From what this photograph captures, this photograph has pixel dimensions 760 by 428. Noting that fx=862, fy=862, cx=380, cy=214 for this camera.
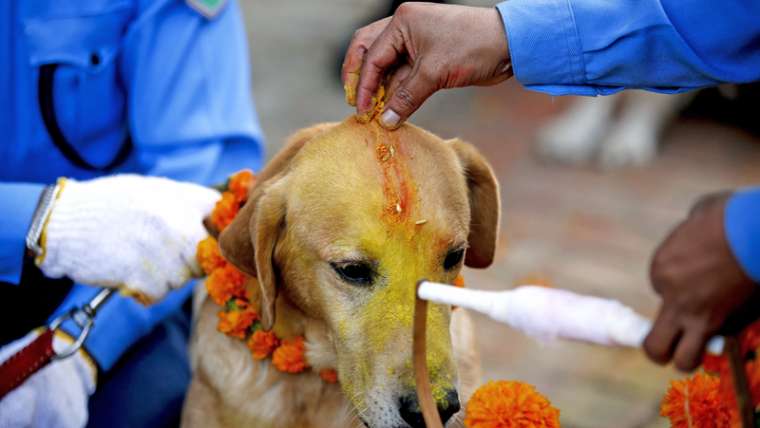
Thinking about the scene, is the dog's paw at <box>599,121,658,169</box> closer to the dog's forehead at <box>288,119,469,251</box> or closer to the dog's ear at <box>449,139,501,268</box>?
the dog's ear at <box>449,139,501,268</box>

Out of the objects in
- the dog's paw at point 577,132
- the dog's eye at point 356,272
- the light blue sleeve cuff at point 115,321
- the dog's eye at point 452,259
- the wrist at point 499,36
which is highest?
the wrist at point 499,36

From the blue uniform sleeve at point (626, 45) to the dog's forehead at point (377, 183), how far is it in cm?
26

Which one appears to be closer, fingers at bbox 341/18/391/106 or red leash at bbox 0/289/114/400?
fingers at bbox 341/18/391/106

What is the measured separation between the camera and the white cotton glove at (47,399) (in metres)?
1.95

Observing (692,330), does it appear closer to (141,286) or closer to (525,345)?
(141,286)

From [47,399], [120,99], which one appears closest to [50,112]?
[120,99]

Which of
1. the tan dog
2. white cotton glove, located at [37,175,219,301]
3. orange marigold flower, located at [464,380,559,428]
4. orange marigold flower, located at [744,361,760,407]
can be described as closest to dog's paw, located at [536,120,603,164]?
the tan dog

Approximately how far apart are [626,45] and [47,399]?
1.50 metres

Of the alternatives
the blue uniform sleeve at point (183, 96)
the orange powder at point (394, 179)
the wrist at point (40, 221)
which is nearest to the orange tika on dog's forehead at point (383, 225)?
the orange powder at point (394, 179)

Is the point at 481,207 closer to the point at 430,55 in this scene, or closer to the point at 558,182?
the point at 430,55

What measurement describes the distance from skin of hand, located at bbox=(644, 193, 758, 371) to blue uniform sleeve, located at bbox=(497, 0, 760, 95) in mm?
482

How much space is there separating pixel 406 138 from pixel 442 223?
0.19m

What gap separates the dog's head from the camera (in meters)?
1.66

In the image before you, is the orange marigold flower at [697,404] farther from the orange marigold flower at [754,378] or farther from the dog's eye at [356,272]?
the dog's eye at [356,272]
